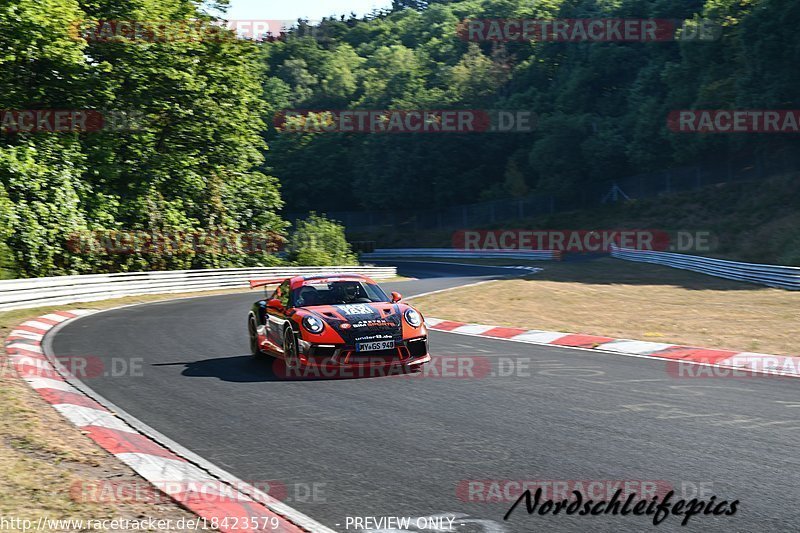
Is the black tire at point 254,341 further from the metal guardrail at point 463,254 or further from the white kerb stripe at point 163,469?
the metal guardrail at point 463,254

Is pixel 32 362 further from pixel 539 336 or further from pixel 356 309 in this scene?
pixel 539 336

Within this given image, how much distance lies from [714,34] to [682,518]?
198 ft

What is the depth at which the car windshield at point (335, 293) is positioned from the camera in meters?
12.1

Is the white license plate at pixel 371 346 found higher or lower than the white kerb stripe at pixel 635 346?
higher

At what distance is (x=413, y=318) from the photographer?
37.6 ft

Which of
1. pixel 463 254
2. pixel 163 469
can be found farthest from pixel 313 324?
pixel 463 254

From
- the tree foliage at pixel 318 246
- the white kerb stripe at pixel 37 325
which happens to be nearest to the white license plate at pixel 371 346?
the white kerb stripe at pixel 37 325

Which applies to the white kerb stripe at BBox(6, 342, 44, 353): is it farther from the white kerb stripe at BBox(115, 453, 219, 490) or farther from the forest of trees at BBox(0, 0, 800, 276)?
the forest of trees at BBox(0, 0, 800, 276)

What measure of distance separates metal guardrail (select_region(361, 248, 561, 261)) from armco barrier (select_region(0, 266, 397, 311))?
15835mm

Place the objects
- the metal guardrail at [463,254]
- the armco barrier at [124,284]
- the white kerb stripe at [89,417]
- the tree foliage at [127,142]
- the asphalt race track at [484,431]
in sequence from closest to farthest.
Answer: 1. the asphalt race track at [484,431]
2. the white kerb stripe at [89,417]
3. the armco barrier at [124,284]
4. the tree foliage at [127,142]
5. the metal guardrail at [463,254]

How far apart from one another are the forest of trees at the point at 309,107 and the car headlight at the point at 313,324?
1783cm

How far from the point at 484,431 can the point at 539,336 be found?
8.02 m

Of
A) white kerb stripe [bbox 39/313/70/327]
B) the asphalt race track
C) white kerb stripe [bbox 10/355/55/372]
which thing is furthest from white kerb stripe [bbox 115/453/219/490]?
white kerb stripe [bbox 39/313/70/327]

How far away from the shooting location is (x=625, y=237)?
59375 millimetres
